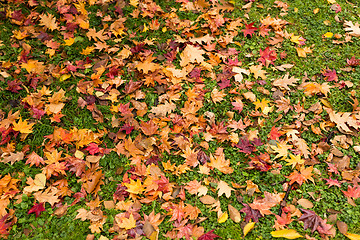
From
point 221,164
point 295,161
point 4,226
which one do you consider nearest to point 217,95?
point 221,164

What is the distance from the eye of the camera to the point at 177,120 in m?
3.05

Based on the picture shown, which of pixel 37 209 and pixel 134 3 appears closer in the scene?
pixel 37 209

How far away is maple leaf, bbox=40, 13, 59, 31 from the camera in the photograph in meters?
3.81

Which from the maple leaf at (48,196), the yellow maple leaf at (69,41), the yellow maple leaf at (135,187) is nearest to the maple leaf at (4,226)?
the maple leaf at (48,196)

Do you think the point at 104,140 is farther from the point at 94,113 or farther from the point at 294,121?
the point at 294,121

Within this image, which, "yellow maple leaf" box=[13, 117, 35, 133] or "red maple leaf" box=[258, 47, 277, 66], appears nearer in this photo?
"yellow maple leaf" box=[13, 117, 35, 133]

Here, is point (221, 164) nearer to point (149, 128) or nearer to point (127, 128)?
point (149, 128)

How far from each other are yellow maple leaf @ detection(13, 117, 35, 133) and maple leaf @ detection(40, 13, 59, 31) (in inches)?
62.5

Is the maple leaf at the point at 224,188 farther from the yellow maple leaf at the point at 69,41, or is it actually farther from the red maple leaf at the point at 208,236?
the yellow maple leaf at the point at 69,41

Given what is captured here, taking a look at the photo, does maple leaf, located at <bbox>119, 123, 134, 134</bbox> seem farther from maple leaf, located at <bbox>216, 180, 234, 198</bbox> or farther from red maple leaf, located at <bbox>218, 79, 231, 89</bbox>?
red maple leaf, located at <bbox>218, 79, 231, 89</bbox>

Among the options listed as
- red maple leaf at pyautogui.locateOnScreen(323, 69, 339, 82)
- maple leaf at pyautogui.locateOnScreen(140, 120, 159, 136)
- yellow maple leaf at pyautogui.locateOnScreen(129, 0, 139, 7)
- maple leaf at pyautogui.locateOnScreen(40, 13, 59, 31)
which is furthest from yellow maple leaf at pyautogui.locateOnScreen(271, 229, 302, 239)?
maple leaf at pyautogui.locateOnScreen(40, 13, 59, 31)

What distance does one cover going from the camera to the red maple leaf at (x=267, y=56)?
11.8 feet

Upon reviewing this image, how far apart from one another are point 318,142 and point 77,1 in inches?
157

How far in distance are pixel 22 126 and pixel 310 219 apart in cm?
318
